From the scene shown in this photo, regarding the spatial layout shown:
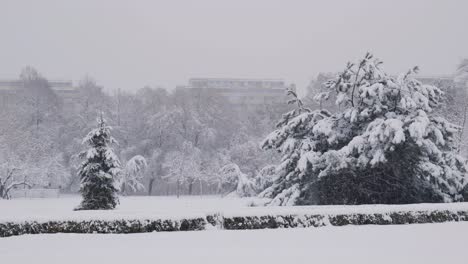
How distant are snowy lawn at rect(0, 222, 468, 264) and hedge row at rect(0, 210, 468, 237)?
445 millimetres

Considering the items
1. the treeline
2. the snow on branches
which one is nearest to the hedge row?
the snow on branches

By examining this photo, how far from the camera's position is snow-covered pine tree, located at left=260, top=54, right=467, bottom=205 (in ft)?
50.0

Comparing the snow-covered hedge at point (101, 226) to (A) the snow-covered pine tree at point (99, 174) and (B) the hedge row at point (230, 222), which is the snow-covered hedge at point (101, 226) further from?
(A) the snow-covered pine tree at point (99, 174)

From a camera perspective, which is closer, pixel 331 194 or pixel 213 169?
pixel 331 194

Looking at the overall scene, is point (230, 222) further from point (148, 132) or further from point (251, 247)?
point (148, 132)

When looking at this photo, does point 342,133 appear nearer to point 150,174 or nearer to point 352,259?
point 352,259

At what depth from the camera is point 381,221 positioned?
12.3 metres

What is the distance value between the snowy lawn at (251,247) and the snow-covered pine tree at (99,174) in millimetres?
6220

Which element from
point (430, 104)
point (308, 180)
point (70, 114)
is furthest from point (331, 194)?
point (70, 114)

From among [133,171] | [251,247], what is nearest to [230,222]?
[251,247]

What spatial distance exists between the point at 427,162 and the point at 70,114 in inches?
1567

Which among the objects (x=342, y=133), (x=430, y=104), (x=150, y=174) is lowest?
(x=150, y=174)

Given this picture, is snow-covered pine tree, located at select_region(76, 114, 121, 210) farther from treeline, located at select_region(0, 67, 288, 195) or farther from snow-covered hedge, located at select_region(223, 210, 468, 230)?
treeline, located at select_region(0, 67, 288, 195)

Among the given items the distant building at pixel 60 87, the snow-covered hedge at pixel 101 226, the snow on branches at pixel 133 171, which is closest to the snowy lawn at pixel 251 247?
the snow-covered hedge at pixel 101 226
